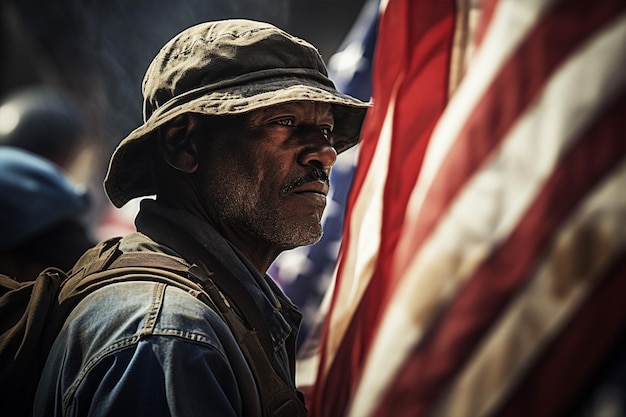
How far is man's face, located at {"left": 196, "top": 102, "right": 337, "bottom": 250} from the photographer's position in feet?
8.96

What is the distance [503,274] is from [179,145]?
1.50m

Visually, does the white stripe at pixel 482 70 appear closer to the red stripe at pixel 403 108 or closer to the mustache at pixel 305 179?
the red stripe at pixel 403 108

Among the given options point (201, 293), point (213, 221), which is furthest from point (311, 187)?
point (201, 293)

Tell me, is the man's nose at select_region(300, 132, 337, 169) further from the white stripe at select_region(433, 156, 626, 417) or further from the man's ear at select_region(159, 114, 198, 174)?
the white stripe at select_region(433, 156, 626, 417)

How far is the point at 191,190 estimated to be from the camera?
9.01 ft

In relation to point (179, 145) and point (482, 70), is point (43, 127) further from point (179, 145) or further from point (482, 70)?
point (482, 70)

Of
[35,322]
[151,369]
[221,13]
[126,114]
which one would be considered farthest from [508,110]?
[126,114]

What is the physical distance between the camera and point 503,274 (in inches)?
57.4

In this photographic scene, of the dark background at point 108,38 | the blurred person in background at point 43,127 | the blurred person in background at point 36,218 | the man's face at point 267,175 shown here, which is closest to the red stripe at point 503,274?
the man's face at point 267,175

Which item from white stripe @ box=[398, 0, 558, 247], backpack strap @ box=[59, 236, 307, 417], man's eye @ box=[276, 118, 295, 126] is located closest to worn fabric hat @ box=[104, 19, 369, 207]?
man's eye @ box=[276, 118, 295, 126]

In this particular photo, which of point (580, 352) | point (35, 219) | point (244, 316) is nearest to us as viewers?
point (580, 352)

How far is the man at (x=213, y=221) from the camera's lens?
204cm

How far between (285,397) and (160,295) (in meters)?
0.40

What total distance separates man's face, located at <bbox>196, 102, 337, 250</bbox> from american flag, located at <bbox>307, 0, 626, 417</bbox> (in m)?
1.11
